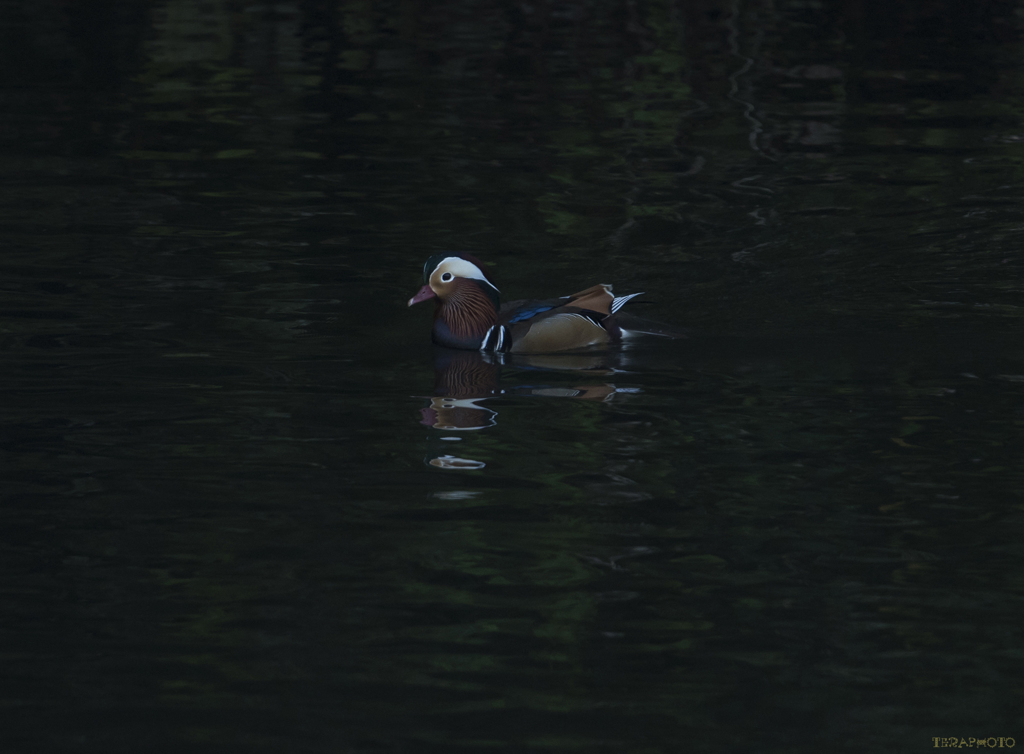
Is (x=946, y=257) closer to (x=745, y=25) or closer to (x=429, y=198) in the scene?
(x=429, y=198)

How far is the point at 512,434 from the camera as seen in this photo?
8336mm

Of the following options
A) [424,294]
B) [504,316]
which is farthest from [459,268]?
[504,316]

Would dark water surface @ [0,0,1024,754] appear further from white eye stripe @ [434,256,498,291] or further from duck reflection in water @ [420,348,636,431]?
white eye stripe @ [434,256,498,291]

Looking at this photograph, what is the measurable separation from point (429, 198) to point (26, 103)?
7771 mm

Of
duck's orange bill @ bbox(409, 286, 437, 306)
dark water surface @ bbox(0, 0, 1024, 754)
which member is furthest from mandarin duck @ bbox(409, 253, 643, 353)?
dark water surface @ bbox(0, 0, 1024, 754)

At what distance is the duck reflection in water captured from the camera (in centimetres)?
878

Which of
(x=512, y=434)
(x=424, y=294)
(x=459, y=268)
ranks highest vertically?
(x=459, y=268)

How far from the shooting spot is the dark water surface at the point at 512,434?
213 inches

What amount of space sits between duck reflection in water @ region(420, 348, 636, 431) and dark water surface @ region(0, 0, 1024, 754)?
4cm

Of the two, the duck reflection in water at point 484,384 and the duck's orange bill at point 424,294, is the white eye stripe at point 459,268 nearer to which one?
the duck's orange bill at point 424,294

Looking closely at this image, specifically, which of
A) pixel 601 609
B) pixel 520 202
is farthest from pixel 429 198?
pixel 601 609

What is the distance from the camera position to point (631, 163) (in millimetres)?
17219

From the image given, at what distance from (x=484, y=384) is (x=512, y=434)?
143cm

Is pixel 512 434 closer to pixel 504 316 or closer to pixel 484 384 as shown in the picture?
pixel 484 384
